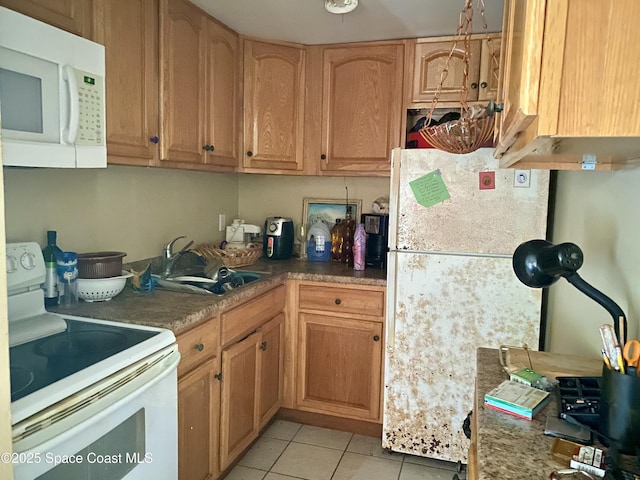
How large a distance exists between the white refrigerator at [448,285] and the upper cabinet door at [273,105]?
0.80 meters

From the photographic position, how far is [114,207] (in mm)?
2104

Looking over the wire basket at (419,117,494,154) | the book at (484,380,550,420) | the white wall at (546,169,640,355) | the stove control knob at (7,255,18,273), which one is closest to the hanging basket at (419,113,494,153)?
the wire basket at (419,117,494,154)

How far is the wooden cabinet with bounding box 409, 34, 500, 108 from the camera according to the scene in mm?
2432

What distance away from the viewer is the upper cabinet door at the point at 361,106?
103 inches

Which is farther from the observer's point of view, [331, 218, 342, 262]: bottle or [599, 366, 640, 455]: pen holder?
[331, 218, 342, 262]: bottle

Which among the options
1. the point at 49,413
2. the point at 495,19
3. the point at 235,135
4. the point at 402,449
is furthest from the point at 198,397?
the point at 495,19

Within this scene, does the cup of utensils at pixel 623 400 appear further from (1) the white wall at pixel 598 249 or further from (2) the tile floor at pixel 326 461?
(2) the tile floor at pixel 326 461

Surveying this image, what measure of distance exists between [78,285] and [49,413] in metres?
0.81

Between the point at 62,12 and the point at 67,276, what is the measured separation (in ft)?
2.86

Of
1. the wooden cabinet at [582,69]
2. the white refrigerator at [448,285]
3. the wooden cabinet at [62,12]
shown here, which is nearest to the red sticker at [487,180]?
the white refrigerator at [448,285]

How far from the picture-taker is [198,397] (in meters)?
1.80

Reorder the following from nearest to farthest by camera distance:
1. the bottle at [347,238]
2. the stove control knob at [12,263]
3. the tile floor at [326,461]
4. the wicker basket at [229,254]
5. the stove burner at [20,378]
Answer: the stove burner at [20,378], the stove control knob at [12,263], the tile floor at [326,461], the wicker basket at [229,254], the bottle at [347,238]

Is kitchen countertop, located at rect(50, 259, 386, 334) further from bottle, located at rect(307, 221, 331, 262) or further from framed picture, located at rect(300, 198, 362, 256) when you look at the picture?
framed picture, located at rect(300, 198, 362, 256)

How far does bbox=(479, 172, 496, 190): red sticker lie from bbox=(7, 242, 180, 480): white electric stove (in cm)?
145
